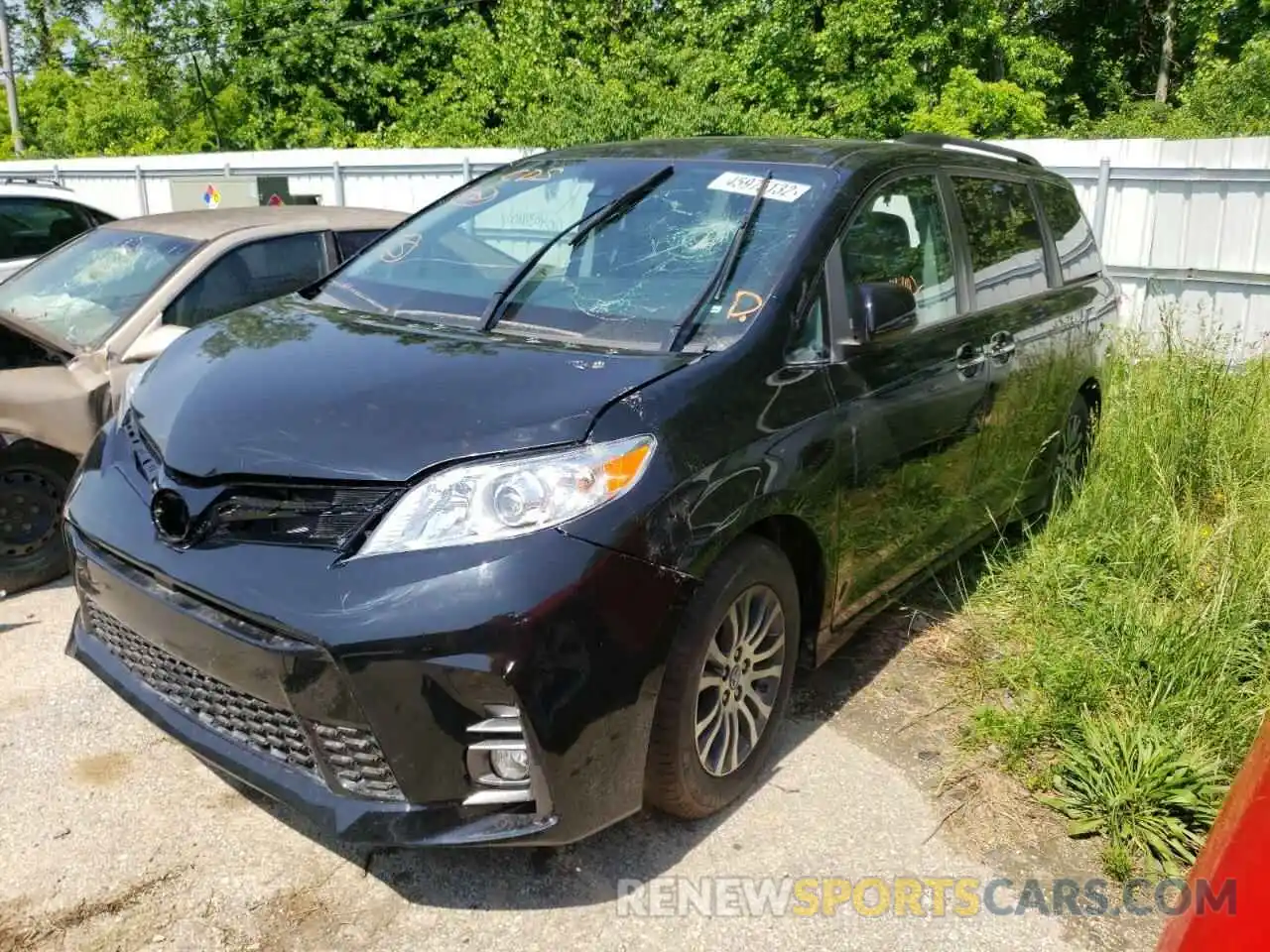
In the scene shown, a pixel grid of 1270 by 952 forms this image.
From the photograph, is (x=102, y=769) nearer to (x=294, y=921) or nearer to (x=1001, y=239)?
(x=294, y=921)

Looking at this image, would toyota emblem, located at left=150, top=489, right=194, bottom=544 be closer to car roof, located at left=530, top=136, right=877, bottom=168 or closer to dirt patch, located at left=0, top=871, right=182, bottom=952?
dirt patch, located at left=0, top=871, right=182, bottom=952

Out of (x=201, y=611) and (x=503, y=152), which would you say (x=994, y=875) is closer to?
(x=201, y=611)

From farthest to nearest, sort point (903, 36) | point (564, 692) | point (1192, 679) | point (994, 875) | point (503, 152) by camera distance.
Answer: point (903, 36), point (503, 152), point (1192, 679), point (994, 875), point (564, 692)

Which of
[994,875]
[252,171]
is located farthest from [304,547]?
[252,171]

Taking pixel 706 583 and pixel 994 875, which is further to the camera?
pixel 994 875

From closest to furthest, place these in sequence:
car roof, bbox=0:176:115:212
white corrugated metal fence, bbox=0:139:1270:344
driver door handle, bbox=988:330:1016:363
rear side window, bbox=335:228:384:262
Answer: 1. driver door handle, bbox=988:330:1016:363
2. rear side window, bbox=335:228:384:262
3. car roof, bbox=0:176:115:212
4. white corrugated metal fence, bbox=0:139:1270:344

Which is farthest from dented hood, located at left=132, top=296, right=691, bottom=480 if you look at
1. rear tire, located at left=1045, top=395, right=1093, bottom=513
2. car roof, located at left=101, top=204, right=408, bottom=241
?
rear tire, located at left=1045, top=395, right=1093, bottom=513

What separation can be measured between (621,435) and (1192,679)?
214 centimetres

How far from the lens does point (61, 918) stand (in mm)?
2496

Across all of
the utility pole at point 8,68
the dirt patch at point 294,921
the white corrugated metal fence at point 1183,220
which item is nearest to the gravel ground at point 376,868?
the dirt patch at point 294,921

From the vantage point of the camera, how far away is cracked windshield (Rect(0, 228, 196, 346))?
4.78m

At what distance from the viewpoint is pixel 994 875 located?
9.18ft

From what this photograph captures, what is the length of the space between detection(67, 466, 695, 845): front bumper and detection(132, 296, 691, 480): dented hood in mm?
241

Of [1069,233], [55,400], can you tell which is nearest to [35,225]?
[55,400]
